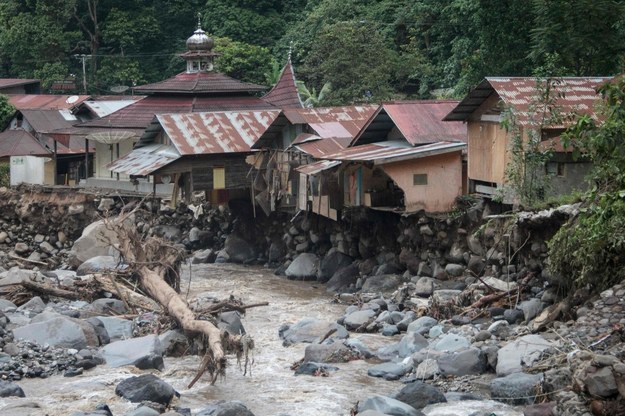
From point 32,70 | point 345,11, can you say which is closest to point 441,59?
point 345,11

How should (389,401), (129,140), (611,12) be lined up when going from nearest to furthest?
(389,401)
(611,12)
(129,140)

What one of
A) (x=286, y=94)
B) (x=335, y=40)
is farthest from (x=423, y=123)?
(x=335, y=40)

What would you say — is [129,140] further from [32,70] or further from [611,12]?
[32,70]

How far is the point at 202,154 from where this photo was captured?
33.2 metres

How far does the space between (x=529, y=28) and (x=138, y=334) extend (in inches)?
603

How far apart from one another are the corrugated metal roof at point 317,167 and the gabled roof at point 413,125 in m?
0.99

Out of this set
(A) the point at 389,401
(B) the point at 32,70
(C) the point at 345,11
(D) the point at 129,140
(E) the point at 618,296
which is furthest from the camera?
(B) the point at 32,70

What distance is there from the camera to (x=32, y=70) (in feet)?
194

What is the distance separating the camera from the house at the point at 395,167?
27734 millimetres

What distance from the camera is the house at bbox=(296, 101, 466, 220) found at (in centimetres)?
2773

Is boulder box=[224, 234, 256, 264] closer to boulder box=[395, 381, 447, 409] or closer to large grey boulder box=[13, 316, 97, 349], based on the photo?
large grey boulder box=[13, 316, 97, 349]

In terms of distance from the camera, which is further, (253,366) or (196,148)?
(196,148)

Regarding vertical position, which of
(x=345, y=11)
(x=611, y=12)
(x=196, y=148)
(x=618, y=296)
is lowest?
(x=618, y=296)

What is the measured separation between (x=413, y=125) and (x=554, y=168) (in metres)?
5.01
